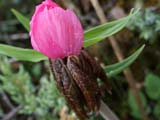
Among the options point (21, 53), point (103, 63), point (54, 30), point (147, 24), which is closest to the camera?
point (54, 30)

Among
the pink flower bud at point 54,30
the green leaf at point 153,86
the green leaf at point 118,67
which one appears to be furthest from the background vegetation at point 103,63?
the pink flower bud at point 54,30

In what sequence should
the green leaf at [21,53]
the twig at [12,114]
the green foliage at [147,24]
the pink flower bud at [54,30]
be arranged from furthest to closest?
the twig at [12,114], the green foliage at [147,24], the green leaf at [21,53], the pink flower bud at [54,30]

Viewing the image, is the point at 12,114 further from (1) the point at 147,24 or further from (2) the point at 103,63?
(1) the point at 147,24

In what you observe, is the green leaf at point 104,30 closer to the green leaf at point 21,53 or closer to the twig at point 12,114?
the green leaf at point 21,53

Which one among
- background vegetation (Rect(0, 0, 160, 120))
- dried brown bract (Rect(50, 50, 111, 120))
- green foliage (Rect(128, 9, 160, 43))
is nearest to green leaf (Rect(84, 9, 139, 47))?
dried brown bract (Rect(50, 50, 111, 120))

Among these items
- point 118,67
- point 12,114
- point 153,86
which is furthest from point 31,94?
point 118,67

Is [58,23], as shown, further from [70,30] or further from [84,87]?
[84,87]

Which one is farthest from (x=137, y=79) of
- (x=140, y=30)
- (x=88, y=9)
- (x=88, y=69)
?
(x=88, y=69)
